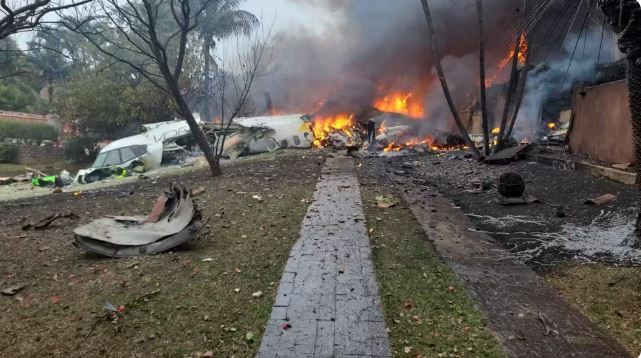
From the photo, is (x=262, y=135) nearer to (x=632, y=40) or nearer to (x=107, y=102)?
(x=107, y=102)

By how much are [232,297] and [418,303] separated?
1563 mm

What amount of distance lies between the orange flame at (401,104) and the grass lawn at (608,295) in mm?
19017

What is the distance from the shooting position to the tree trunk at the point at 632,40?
11.9 ft

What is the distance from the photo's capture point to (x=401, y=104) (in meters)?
23.2

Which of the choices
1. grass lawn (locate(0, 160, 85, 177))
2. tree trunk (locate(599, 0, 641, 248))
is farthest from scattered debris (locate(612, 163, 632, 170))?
grass lawn (locate(0, 160, 85, 177))

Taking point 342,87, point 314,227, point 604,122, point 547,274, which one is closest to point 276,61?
point 342,87

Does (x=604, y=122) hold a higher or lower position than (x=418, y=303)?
higher

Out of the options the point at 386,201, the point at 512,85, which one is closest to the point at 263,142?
the point at 512,85

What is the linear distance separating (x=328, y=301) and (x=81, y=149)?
22820 mm

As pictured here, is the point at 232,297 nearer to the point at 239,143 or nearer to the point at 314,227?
the point at 314,227

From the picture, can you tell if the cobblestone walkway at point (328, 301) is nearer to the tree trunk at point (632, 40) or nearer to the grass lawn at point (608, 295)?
the grass lawn at point (608, 295)

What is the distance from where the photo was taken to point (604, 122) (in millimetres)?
8695

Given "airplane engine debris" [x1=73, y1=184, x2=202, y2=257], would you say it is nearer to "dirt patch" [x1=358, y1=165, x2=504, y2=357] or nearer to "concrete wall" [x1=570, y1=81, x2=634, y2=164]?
"dirt patch" [x1=358, y1=165, x2=504, y2=357]

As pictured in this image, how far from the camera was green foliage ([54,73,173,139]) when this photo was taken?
21.2 metres
